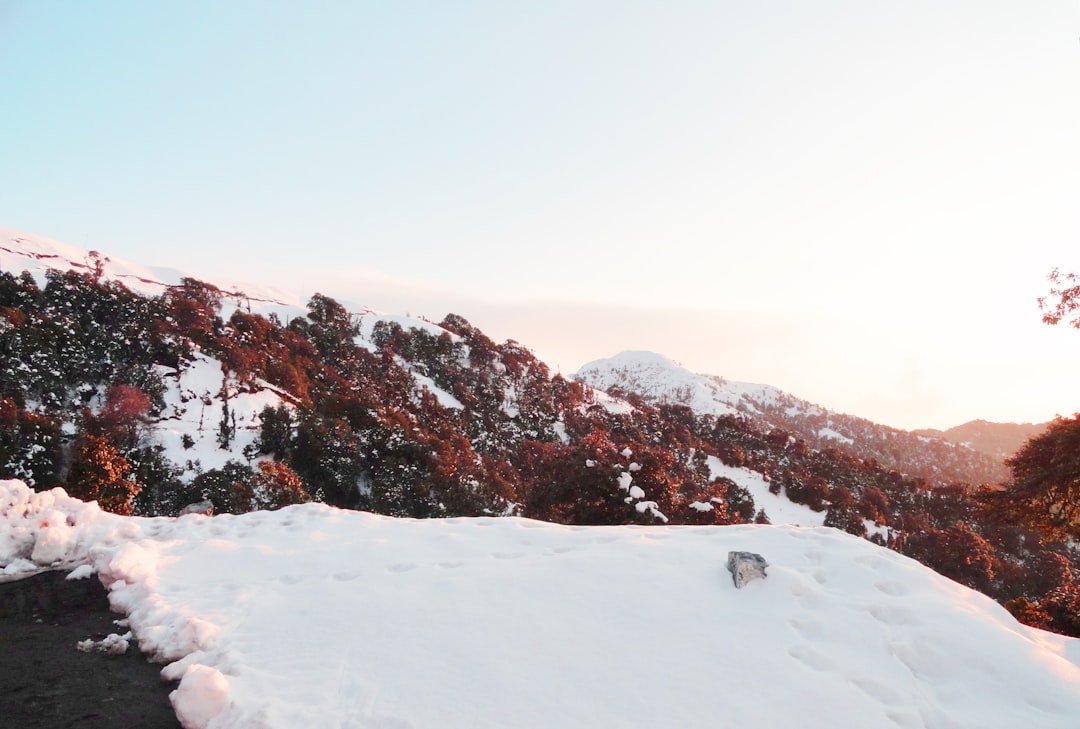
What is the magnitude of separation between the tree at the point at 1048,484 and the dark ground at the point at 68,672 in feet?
45.1

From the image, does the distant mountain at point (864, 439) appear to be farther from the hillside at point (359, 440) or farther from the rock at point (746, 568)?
the rock at point (746, 568)

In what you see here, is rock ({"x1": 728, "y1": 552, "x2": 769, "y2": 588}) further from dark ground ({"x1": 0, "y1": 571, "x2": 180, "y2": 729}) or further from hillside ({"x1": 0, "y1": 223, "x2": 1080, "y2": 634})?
hillside ({"x1": 0, "y1": 223, "x2": 1080, "y2": 634})

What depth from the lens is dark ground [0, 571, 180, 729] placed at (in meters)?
3.45

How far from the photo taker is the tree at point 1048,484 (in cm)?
969

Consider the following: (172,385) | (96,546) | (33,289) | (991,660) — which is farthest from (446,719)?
(33,289)

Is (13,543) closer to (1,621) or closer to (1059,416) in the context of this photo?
(1,621)

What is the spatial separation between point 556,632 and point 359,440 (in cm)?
2823

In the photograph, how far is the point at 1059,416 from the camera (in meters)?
10.3

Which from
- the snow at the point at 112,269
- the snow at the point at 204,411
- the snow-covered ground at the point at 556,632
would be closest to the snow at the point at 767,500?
the snow-covered ground at the point at 556,632

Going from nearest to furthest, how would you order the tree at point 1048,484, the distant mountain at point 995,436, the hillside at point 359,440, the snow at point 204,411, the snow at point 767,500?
the tree at point 1048,484, the hillside at point 359,440, the snow at point 204,411, the snow at point 767,500, the distant mountain at point 995,436

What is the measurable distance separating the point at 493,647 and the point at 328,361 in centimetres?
4836

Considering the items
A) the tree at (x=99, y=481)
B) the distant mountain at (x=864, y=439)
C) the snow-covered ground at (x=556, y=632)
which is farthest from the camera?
the distant mountain at (x=864, y=439)

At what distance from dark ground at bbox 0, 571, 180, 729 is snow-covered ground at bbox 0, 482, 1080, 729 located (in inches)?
8.3

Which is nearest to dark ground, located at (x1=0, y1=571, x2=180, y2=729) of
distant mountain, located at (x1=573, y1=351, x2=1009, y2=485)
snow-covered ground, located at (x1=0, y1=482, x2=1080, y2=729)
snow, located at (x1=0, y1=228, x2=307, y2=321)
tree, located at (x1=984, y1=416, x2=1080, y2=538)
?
snow-covered ground, located at (x1=0, y1=482, x2=1080, y2=729)
